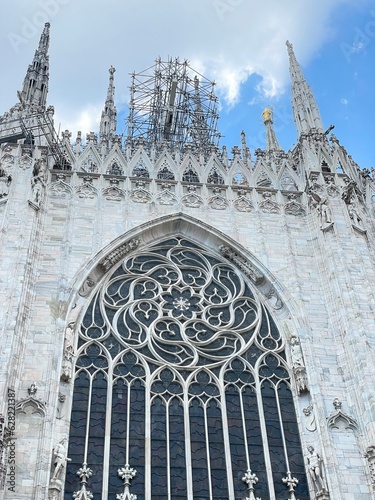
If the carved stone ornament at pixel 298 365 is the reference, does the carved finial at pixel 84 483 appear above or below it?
below

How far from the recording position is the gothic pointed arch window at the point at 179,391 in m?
12.9

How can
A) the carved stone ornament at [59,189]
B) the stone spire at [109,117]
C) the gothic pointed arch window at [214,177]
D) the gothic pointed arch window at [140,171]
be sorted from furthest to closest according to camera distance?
the stone spire at [109,117], the gothic pointed arch window at [214,177], the gothic pointed arch window at [140,171], the carved stone ornament at [59,189]

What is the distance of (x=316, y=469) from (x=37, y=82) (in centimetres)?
1515

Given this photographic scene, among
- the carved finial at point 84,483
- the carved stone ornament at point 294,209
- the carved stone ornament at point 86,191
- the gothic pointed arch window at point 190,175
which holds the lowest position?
the carved finial at point 84,483

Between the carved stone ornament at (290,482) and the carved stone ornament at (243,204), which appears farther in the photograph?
the carved stone ornament at (243,204)

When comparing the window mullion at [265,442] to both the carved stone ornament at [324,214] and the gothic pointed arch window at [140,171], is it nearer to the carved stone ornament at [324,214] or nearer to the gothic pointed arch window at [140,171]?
the carved stone ornament at [324,214]

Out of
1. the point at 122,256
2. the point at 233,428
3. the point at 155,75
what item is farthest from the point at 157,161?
the point at 155,75

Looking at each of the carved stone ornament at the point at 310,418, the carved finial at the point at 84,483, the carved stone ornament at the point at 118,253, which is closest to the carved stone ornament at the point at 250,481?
the carved stone ornament at the point at 310,418

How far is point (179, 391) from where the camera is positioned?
14328mm

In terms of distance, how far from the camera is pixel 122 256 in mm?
16969

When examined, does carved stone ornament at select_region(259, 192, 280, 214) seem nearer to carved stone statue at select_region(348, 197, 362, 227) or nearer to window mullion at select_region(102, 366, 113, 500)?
carved stone statue at select_region(348, 197, 362, 227)

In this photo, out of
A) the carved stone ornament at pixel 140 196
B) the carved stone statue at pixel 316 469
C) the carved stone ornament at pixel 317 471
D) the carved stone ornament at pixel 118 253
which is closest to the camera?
the carved stone ornament at pixel 317 471

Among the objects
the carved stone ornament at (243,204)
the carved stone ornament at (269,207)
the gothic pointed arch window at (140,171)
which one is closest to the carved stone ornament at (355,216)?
the carved stone ornament at (269,207)

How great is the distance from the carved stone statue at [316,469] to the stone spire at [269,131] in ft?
58.8
